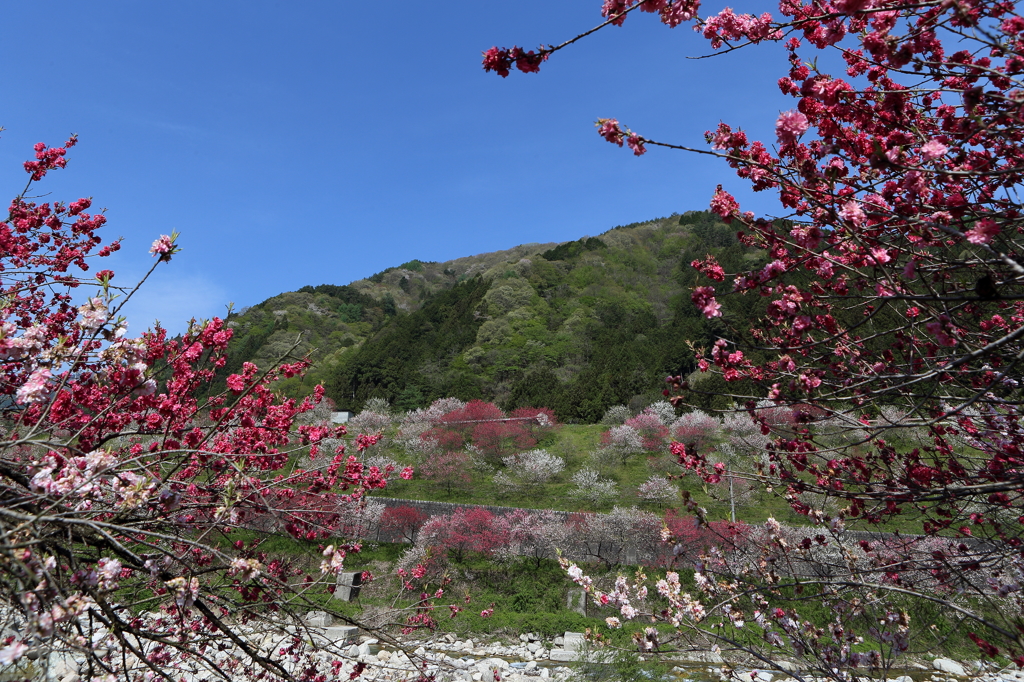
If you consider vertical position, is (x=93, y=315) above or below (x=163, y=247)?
below

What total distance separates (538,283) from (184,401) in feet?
122

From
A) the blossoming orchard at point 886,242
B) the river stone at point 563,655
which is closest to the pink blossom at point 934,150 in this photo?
the blossoming orchard at point 886,242

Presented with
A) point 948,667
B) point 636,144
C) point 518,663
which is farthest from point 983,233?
point 948,667

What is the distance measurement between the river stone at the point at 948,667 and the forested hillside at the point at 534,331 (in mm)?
14609

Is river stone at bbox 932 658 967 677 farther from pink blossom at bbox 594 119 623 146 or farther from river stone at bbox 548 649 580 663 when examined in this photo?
pink blossom at bbox 594 119 623 146

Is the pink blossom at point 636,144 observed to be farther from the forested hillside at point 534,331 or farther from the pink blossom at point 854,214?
the forested hillside at point 534,331

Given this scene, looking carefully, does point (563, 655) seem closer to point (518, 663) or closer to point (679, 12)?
point (518, 663)

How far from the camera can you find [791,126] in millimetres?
2318

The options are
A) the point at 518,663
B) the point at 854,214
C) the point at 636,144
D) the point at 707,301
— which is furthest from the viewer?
the point at 518,663

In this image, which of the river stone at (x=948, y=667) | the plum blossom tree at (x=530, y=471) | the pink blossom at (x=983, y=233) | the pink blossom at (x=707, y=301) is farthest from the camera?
the plum blossom tree at (x=530, y=471)

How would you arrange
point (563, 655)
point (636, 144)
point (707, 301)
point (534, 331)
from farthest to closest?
point (534, 331)
point (563, 655)
point (707, 301)
point (636, 144)

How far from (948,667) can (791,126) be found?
11044 mm

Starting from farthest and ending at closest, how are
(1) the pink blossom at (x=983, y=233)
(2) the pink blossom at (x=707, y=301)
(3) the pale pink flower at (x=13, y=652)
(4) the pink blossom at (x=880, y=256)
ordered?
(2) the pink blossom at (x=707, y=301) → (4) the pink blossom at (x=880, y=256) → (1) the pink blossom at (x=983, y=233) → (3) the pale pink flower at (x=13, y=652)

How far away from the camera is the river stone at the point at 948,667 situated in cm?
896
